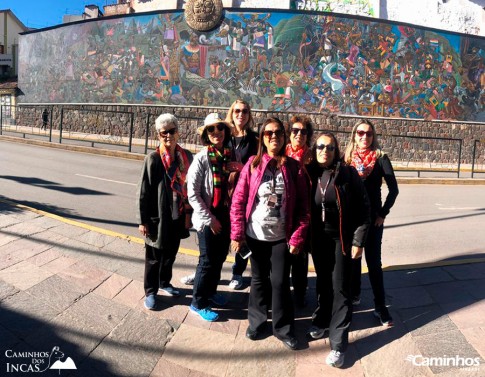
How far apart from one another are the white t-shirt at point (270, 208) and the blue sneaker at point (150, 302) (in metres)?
1.28

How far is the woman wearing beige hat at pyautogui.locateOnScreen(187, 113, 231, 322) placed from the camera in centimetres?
300

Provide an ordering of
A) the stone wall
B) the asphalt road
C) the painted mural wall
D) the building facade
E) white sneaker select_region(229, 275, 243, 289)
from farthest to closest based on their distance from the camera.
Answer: the building facade
the painted mural wall
the stone wall
the asphalt road
white sneaker select_region(229, 275, 243, 289)

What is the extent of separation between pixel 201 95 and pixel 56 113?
37.9 ft

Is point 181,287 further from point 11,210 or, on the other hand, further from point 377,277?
point 11,210

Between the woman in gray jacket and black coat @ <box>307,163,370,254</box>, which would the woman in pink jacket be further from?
the woman in gray jacket

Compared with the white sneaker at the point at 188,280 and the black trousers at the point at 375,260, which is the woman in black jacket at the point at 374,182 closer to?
the black trousers at the point at 375,260

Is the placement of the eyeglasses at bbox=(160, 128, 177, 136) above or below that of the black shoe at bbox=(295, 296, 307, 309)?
above

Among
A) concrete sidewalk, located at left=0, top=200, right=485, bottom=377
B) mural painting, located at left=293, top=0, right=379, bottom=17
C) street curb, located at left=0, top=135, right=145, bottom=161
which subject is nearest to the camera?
concrete sidewalk, located at left=0, top=200, right=485, bottom=377

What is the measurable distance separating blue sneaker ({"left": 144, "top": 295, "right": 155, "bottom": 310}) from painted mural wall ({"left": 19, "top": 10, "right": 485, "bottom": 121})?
735 inches

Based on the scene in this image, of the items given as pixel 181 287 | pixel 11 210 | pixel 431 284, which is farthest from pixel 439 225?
pixel 11 210

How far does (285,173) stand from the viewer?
9.05 ft

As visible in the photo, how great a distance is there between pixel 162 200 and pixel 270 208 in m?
1.08

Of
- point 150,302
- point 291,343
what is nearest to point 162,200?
point 150,302

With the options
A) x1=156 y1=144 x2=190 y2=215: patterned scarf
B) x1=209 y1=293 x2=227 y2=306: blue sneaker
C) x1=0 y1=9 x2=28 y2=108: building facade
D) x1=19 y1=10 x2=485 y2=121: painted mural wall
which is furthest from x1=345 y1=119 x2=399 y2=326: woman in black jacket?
x1=0 y1=9 x2=28 y2=108: building facade
